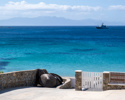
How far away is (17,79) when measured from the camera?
1337 cm

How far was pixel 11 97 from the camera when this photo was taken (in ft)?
36.3

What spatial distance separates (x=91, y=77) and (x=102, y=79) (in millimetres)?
736

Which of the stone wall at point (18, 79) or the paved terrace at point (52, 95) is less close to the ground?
the stone wall at point (18, 79)

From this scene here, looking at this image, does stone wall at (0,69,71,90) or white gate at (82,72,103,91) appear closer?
stone wall at (0,69,71,90)

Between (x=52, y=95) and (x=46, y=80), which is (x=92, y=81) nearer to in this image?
(x=46, y=80)

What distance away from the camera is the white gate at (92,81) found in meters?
13.7

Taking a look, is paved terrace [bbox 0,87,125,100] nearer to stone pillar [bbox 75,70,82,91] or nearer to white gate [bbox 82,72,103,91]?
white gate [bbox 82,72,103,91]

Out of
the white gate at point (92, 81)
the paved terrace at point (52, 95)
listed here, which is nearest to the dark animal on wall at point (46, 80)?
the white gate at point (92, 81)

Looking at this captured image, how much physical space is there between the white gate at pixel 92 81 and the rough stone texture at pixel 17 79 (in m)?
3.01

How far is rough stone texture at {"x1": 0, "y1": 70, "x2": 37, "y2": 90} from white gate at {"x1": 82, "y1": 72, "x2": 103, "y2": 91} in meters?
3.01

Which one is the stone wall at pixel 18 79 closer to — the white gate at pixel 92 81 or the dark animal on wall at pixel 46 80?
the dark animal on wall at pixel 46 80

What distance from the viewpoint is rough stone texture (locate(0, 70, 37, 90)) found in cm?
1270

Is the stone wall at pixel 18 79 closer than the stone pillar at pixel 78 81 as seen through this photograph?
Yes

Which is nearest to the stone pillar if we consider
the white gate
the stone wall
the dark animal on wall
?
the white gate
